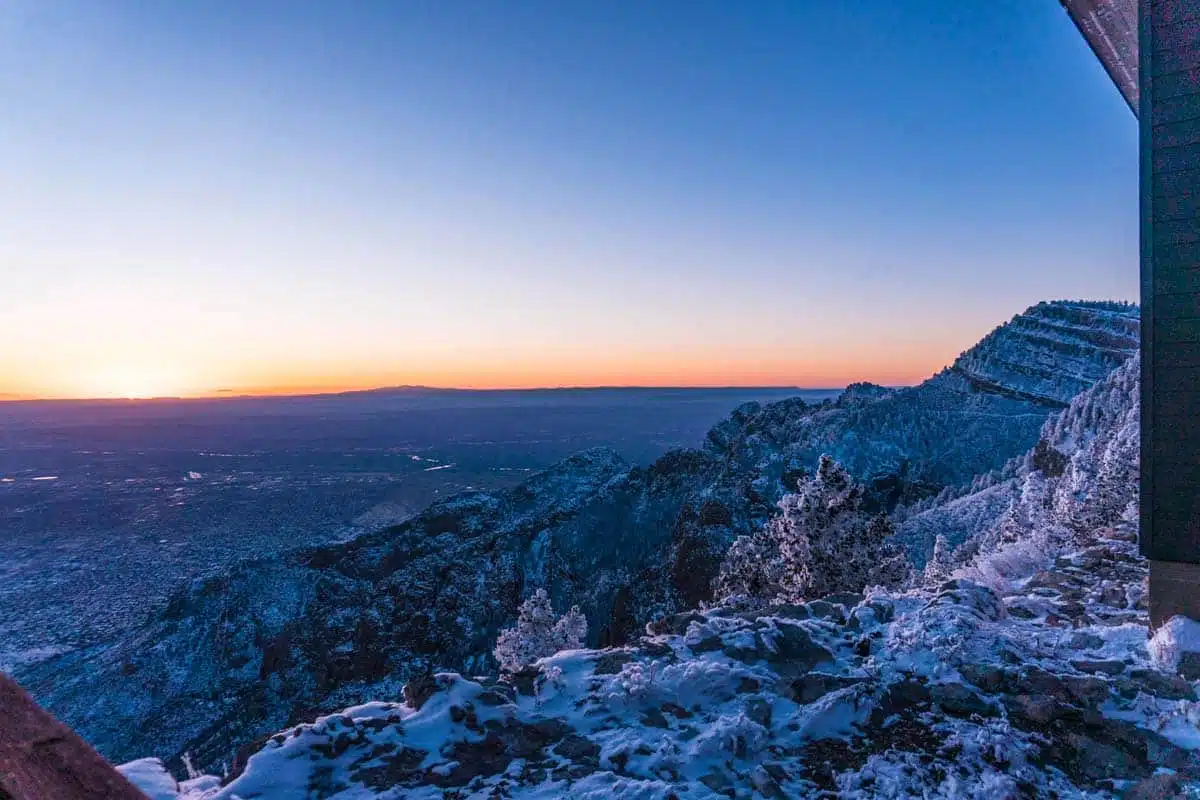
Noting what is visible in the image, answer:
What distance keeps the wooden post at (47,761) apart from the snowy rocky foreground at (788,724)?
4.48 metres

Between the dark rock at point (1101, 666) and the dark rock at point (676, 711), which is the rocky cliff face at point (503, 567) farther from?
the dark rock at point (1101, 666)

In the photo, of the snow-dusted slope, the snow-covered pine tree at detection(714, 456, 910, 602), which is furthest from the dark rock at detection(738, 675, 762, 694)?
the snow-covered pine tree at detection(714, 456, 910, 602)

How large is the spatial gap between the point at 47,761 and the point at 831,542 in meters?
20.8

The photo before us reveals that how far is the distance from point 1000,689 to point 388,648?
67.8 m

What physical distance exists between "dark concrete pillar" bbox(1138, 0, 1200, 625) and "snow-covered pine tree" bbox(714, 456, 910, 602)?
13.1 metres

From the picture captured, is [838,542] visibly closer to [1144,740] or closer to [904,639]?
[904,639]

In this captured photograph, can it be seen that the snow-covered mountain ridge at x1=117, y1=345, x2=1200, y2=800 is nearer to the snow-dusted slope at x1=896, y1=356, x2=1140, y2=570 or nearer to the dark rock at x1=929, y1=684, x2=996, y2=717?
the dark rock at x1=929, y1=684, x2=996, y2=717

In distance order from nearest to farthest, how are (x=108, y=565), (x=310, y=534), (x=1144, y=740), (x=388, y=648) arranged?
(x=1144, y=740) < (x=388, y=648) < (x=108, y=565) < (x=310, y=534)

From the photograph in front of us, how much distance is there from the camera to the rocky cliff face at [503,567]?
56438mm

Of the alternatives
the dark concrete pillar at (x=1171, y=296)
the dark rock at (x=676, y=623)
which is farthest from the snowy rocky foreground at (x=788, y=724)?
the dark concrete pillar at (x=1171, y=296)

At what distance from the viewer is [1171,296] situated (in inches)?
248

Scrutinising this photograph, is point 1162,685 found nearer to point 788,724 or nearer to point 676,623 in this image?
point 788,724

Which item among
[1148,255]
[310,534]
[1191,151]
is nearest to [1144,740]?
[1148,255]

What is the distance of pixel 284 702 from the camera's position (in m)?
56.7
